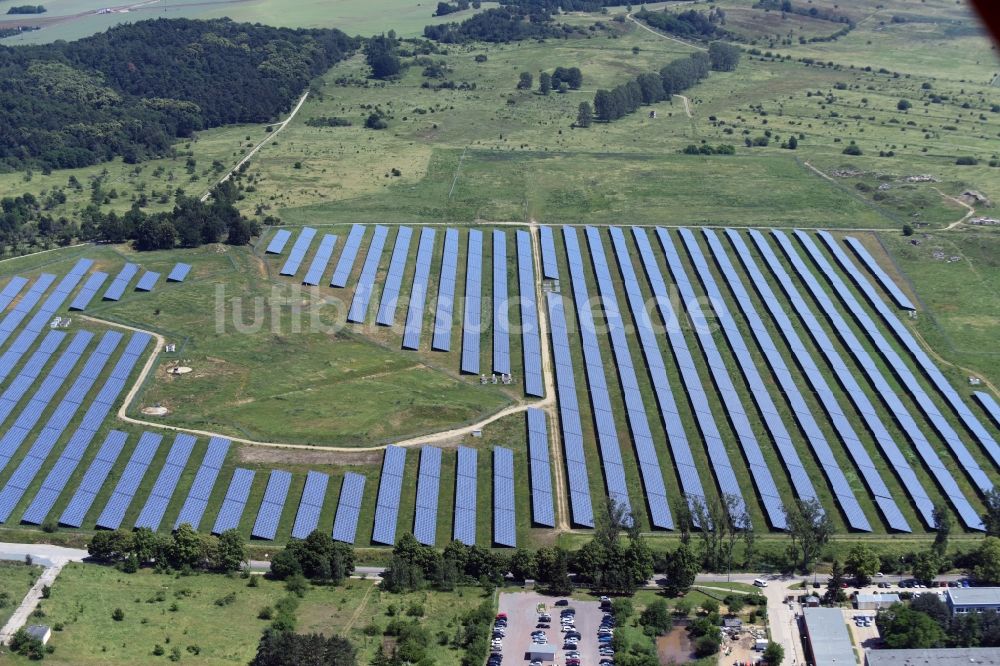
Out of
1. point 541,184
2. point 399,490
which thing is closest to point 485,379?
point 399,490

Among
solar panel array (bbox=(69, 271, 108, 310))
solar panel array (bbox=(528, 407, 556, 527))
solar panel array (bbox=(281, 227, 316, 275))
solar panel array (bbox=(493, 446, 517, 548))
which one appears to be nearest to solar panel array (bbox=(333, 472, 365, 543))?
solar panel array (bbox=(493, 446, 517, 548))

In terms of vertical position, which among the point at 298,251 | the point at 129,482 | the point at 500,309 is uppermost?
the point at 298,251

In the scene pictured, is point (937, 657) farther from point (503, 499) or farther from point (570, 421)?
point (570, 421)

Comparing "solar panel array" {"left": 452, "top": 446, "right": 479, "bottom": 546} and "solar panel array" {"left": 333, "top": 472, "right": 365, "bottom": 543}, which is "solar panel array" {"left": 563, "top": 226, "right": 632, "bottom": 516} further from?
"solar panel array" {"left": 333, "top": 472, "right": 365, "bottom": 543}

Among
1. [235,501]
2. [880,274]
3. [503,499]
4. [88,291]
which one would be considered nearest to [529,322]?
[503,499]

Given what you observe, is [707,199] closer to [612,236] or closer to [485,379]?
[612,236]

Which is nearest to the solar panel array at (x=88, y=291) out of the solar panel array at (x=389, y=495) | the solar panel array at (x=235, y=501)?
the solar panel array at (x=235, y=501)

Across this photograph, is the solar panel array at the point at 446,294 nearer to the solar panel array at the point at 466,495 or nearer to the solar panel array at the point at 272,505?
the solar panel array at the point at 466,495
